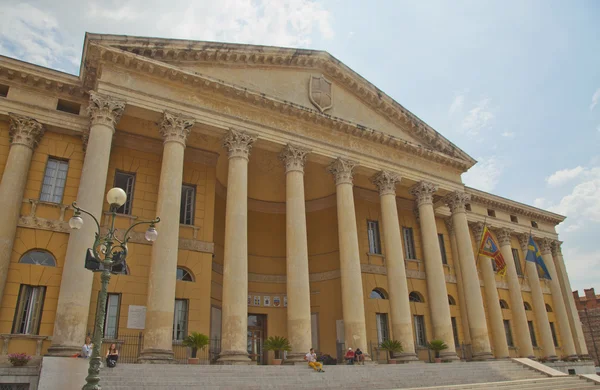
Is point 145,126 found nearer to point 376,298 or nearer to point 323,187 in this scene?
point 323,187

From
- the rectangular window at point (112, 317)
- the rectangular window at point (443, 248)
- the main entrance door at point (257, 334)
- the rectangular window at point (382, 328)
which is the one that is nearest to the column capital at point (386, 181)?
the rectangular window at point (382, 328)

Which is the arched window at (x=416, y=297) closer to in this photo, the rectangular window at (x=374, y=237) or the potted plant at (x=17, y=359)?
the rectangular window at (x=374, y=237)

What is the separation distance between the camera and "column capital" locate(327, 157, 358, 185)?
22.3m

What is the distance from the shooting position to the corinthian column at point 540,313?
1243 inches

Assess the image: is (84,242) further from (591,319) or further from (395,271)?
(591,319)

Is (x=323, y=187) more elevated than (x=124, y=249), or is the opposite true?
(x=323, y=187)

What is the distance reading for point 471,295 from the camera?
24.4 meters

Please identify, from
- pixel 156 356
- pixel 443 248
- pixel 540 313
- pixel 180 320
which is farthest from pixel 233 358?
pixel 540 313

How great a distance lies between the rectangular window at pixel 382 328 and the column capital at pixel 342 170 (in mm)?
8315

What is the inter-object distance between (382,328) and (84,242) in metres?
16.6

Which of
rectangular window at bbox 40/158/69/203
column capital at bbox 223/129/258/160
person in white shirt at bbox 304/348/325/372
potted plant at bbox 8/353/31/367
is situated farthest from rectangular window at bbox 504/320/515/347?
potted plant at bbox 8/353/31/367

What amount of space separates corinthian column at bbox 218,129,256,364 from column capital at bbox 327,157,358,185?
462cm

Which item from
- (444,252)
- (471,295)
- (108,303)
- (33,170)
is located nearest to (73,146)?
(33,170)

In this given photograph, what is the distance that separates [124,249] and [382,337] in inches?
733
